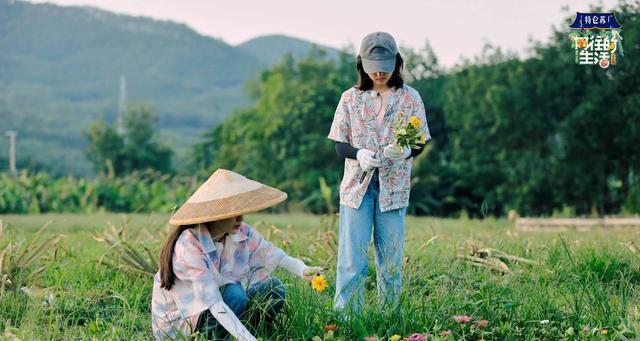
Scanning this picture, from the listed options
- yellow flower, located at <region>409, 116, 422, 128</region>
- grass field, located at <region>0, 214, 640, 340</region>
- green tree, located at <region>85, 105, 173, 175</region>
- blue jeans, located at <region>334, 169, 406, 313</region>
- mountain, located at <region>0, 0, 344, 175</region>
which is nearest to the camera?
grass field, located at <region>0, 214, 640, 340</region>

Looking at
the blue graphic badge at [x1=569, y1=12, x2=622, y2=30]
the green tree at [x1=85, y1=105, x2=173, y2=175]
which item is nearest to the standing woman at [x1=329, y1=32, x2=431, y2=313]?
the blue graphic badge at [x1=569, y1=12, x2=622, y2=30]

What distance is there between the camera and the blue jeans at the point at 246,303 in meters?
4.23

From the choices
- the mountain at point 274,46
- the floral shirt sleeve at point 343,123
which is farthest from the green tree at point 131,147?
the mountain at point 274,46

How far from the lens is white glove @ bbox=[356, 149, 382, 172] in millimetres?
4789

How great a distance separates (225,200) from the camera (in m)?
4.27

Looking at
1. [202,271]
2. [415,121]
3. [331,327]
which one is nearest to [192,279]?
[202,271]

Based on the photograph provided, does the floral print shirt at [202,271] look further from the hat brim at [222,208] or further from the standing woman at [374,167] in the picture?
the standing woman at [374,167]

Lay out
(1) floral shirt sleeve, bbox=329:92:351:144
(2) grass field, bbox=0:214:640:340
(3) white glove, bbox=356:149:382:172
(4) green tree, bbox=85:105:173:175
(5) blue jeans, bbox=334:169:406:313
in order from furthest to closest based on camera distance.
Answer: (4) green tree, bbox=85:105:173:175 < (1) floral shirt sleeve, bbox=329:92:351:144 < (5) blue jeans, bbox=334:169:406:313 < (3) white glove, bbox=356:149:382:172 < (2) grass field, bbox=0:214:640:340

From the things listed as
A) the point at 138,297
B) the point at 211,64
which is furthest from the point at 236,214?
the point at 211,64

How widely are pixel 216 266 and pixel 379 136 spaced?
4.21 ft

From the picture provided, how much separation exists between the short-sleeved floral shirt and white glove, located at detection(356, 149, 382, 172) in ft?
0.39

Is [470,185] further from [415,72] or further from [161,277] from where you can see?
[161,277]

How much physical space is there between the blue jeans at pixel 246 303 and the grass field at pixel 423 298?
0.33ft

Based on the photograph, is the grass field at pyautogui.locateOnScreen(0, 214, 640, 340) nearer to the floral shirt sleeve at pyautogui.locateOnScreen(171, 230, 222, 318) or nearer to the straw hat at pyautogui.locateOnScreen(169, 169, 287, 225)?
the floral shirt sleeve at pyautogui.locateOnScreen(171, 230, 222, 318)
